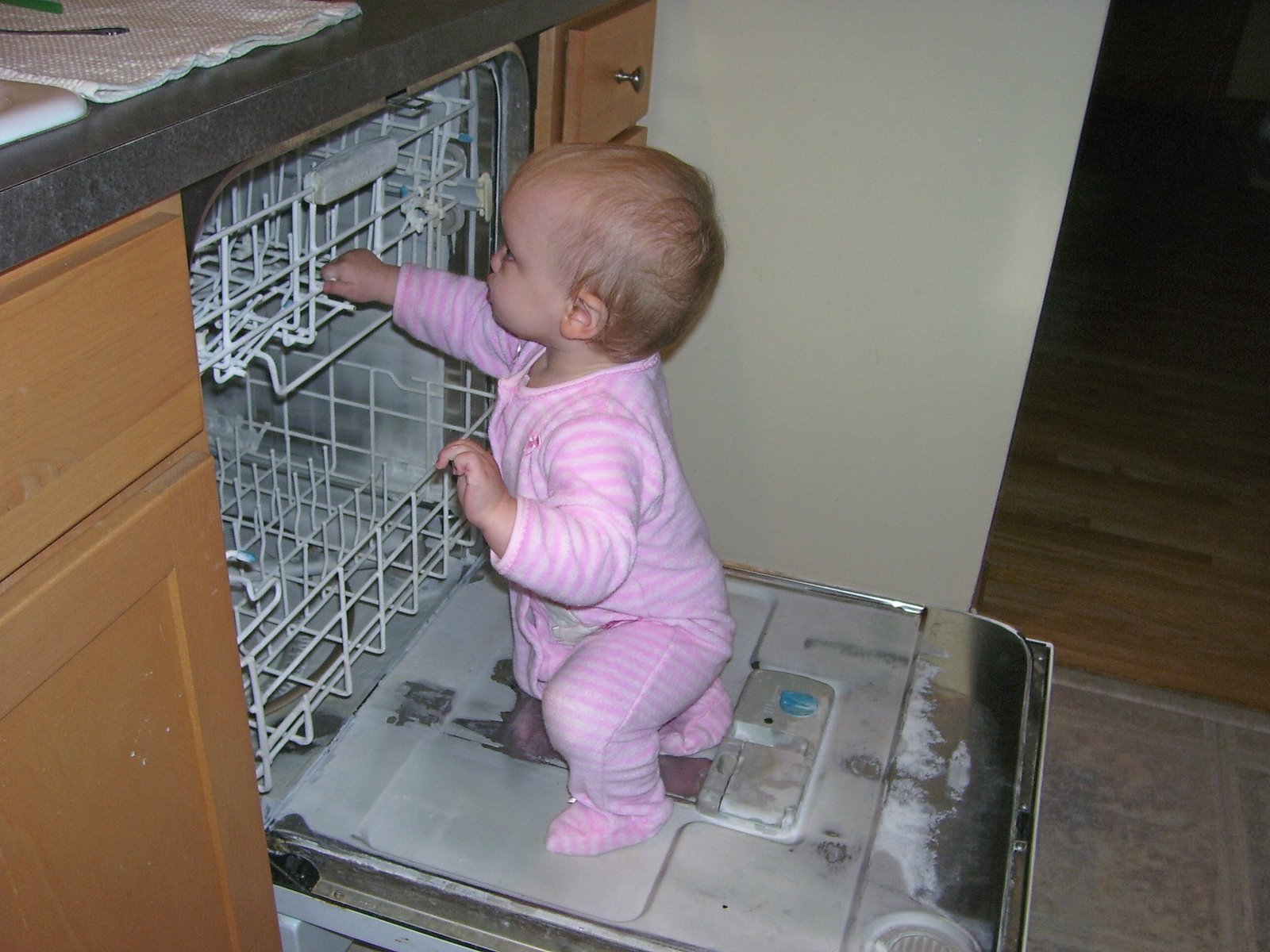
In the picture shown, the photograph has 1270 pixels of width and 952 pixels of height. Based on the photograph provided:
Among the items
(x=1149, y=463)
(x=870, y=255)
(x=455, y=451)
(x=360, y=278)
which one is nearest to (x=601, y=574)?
Result: (x=455, y=451)

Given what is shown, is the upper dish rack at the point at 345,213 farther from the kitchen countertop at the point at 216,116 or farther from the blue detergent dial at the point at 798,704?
the blue detergent dial at the point at 798,704

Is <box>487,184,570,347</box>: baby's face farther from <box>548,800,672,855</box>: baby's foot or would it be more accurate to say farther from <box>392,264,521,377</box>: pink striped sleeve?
<box>548,800,672,855</box>: baby's foot

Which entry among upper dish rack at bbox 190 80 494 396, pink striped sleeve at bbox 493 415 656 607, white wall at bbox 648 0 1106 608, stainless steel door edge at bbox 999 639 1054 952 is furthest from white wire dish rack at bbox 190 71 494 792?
stainless steel door edge at bbox 999 639 1054 952

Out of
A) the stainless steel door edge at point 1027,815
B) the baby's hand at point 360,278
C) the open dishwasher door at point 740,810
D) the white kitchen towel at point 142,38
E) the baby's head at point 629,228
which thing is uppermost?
the white kitchen towel at point 142,38

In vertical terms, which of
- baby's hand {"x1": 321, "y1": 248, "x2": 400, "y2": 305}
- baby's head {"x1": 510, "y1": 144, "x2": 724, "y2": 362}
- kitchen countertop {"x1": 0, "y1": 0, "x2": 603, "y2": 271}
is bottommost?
baby's hand {"x1": 321, "y1": 248, "x2": 400, "y2": 305}

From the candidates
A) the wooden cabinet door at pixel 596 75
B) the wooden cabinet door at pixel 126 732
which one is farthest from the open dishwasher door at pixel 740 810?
the wooden cabinet door at pixel 596 75

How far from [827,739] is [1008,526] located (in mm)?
1071

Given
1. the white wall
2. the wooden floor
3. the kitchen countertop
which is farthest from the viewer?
the wooden floor

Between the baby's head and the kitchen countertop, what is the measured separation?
0.38 feet

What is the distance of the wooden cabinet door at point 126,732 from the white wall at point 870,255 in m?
0.88

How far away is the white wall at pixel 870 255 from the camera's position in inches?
51.0

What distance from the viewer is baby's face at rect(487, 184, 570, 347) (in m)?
0.95

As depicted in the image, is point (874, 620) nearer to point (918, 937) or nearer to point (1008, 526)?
point (918, 937)

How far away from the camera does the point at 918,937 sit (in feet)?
3.07
